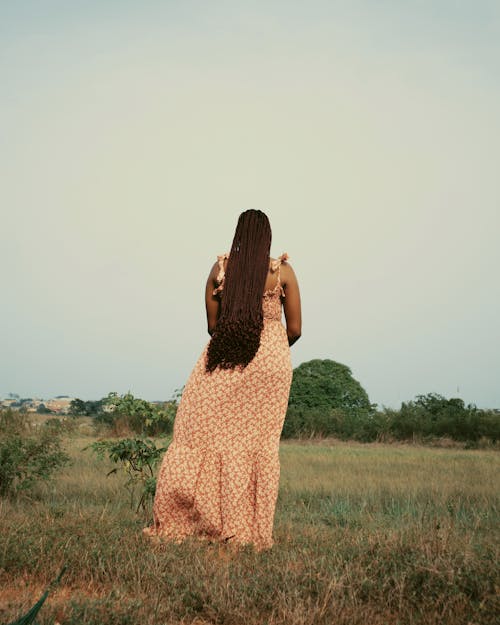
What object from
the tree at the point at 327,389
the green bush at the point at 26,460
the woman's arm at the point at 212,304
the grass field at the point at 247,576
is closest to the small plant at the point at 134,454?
the grass field at the point at 247,576

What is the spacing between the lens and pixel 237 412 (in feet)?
17.9

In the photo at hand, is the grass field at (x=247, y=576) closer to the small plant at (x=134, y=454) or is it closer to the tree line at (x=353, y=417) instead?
the small plant at (x=134, y=454)

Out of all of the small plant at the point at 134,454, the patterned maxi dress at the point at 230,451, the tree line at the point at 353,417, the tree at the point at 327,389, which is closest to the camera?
the patterned maxi dress at the point at 230,451

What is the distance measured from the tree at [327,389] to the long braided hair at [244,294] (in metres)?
21.3

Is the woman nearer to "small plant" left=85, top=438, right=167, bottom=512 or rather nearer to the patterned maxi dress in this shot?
the patterned maxi dress

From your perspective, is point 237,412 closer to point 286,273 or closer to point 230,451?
point 230,451

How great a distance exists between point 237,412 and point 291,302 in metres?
0.97

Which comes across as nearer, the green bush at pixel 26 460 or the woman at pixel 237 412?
the woman at pixel 237 412

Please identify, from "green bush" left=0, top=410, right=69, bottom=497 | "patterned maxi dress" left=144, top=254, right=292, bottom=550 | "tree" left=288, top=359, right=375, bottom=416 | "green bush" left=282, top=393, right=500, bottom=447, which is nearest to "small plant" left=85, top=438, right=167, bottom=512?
"patterned maxi dress" left=144, top=254, right=292, bottom=550

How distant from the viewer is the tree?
88.5 ft

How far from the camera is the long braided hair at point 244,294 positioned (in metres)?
5.41

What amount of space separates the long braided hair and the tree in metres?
21.3

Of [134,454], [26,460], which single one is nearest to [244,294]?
[134,454]

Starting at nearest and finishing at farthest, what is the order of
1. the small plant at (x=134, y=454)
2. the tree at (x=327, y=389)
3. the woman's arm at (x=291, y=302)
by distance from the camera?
the woman's arm at (x=291, y=302) < the small plant at (x=134, y=454) < the tree at (x=327, y=389)
